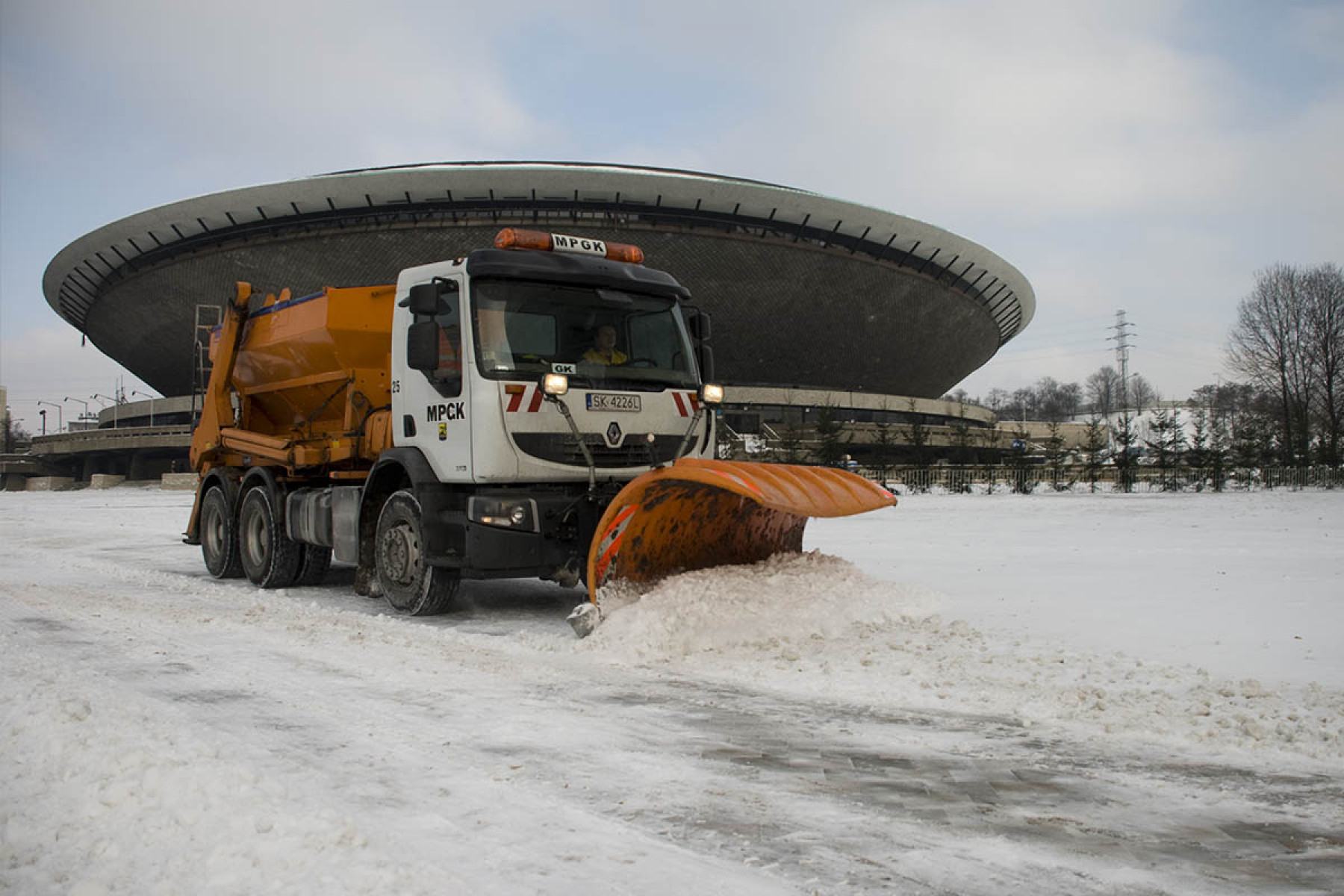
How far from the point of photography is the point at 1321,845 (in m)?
2.85

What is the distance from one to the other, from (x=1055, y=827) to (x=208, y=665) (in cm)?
461

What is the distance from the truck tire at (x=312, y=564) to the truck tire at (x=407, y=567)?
2086 mm

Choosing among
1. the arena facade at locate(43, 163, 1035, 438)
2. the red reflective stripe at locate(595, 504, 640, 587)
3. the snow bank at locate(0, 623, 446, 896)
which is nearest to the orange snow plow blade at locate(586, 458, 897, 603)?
the red reflective stripe at locate(595, 504, 640, 587)

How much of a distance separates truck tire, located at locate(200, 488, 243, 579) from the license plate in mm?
5576

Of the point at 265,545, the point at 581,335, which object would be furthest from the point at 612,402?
the point at 265,545

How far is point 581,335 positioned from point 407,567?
2391 mm

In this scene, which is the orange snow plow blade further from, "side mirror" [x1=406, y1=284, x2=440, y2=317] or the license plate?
"side mirror" [x1=406, y1=284, x2=440, y2=317]

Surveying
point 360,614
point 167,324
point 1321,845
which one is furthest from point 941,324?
point 1321,845

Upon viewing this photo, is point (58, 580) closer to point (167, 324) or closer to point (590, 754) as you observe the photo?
point (590, 754)

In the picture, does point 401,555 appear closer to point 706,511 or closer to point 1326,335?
point 706,511

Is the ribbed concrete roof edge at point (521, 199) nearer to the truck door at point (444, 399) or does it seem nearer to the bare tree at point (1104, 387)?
the truck door at point (444, 399)

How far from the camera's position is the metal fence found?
2662 cm

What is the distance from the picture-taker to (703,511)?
718 centimetres

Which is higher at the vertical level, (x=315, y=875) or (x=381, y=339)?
(x=381, y=339)
